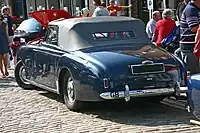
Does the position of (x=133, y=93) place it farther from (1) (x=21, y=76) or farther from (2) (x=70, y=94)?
(1) (x=21, y=76)

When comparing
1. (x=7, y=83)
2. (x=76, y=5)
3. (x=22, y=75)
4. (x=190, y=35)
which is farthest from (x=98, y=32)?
(x=76, y=5)

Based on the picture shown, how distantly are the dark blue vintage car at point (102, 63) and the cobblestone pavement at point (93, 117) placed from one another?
30 centimetres

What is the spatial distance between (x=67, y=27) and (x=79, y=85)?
1.64 meters

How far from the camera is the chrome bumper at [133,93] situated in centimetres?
802

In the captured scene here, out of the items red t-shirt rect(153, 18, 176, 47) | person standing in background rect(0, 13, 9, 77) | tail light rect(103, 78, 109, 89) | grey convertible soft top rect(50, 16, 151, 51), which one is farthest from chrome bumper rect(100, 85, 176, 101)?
person standing in background rect(0, 13, 9, 77)

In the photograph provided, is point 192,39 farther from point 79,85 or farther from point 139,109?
point 79,85

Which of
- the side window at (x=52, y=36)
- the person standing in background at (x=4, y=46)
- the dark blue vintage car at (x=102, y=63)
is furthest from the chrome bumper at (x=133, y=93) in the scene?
the person standing in background at (x=4, y=46)

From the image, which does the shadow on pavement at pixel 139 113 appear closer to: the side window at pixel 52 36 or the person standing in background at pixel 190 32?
the person standing in background at pixel 190 32

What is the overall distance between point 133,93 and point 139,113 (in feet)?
2.12

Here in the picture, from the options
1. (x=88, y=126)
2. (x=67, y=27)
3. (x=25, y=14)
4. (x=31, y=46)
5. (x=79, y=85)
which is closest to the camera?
(x=88, y=126)

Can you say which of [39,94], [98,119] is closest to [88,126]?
[98,119]

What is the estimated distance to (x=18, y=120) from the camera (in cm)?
848

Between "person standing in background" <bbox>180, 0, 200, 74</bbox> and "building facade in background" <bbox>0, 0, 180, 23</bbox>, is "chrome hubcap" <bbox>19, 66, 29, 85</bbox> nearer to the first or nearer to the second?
"person standing in background" <bbox>180, 0, 200, 74</bbox>

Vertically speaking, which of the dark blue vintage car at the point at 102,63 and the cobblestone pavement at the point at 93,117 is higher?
the dark blue vintage car at the point at 102,63
